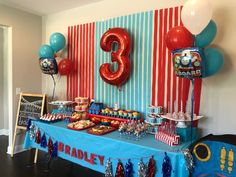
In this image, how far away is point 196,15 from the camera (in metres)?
1.73

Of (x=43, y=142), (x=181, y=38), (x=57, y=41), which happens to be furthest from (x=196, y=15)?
(x=43, y=142)

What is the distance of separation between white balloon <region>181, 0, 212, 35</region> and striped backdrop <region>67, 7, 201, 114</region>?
58cm

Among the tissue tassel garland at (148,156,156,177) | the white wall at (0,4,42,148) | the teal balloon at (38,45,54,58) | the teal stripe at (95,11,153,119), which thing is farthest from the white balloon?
the white wall at (0,4,42,148)

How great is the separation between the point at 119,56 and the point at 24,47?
6.12 feet

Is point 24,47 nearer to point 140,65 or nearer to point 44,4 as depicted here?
point 44,4

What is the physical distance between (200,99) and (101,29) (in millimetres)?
1646

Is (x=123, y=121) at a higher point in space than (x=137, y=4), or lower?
lower

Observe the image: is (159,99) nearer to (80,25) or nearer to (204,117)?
(204,117)

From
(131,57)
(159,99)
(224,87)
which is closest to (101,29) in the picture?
(131,57)

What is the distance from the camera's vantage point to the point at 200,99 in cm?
226

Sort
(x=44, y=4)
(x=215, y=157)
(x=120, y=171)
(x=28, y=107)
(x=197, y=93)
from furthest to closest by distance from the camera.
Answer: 1. (x=28, y=107)
2. (x=44, y=4)
3. (x=197, y=93)
4. (x=120, y=171)
5. (x=215, y=157)

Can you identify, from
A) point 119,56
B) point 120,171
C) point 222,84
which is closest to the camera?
point 120,171

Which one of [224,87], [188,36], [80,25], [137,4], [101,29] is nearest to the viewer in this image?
[188,36]

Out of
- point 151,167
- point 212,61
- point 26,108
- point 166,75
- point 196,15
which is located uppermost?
point 196,15
